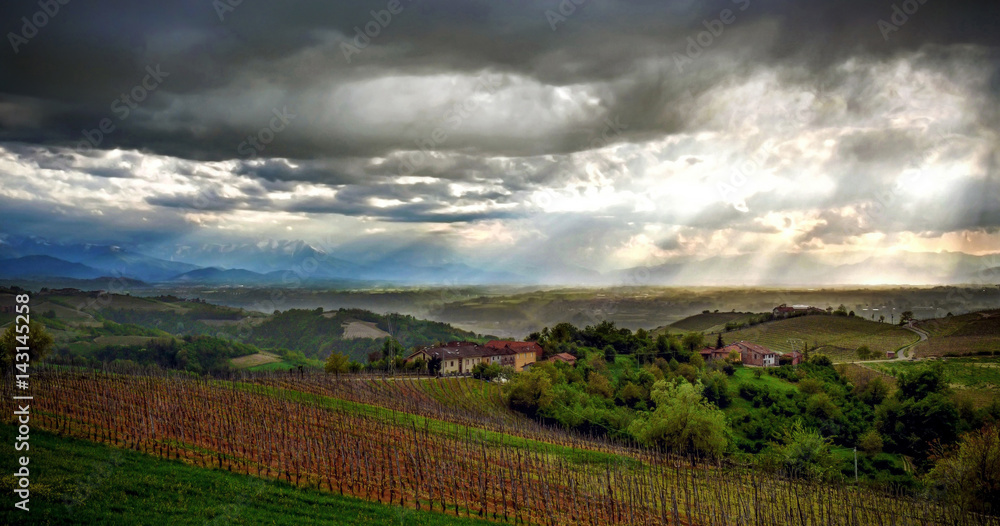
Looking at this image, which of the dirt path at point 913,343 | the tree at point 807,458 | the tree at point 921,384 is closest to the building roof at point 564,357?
the tree at point 807,458

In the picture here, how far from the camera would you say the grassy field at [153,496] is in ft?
47.5

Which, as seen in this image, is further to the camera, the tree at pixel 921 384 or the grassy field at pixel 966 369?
the grassy field at pixel 966 369

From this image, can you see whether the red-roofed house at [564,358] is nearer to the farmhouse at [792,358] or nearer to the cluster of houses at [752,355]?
the cluster of houses at [752,355]

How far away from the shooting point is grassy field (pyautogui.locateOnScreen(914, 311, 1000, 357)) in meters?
112

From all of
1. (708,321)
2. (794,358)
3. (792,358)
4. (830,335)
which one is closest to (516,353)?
(792,358)

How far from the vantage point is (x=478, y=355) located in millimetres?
93125

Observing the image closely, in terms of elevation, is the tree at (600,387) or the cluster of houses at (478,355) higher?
the cluster of houses at (478,355)

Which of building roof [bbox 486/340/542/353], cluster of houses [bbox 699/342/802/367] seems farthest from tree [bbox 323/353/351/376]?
cluster of houses [bbox 699/342/802/367]

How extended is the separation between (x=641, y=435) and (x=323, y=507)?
40357mm

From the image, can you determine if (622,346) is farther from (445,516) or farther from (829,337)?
(445,516)

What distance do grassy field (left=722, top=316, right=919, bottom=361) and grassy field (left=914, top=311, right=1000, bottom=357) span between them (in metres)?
5.96

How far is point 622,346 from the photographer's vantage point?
4373 inches

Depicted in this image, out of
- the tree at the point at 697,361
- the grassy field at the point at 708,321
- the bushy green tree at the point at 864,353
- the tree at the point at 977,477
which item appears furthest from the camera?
the grassy field at the point at 708,321

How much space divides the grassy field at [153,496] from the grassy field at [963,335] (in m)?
130
